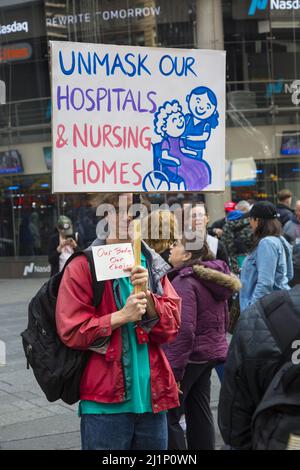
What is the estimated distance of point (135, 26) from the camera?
60.0 feet

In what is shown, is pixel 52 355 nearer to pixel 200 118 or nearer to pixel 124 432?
pixel 124 432

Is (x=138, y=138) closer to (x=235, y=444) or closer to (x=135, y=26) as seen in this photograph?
(x=235, y=444)

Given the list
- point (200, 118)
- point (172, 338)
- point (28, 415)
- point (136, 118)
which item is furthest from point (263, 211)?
point (28, 415)

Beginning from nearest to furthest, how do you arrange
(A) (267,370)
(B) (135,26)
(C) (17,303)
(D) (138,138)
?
(A) (267,370)
(D) (138,138)
(C) (17,303)
(B) (135,26)

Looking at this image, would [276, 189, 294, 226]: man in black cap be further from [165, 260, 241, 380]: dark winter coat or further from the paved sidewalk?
[165, 260, 241, 380]: dark winter coat

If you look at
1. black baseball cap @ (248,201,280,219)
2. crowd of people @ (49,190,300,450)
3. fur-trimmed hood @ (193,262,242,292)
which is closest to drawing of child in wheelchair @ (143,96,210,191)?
crowd of people @ (49,190,300,450)

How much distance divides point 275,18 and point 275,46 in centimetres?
69

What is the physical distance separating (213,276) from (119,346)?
1360 millimetres

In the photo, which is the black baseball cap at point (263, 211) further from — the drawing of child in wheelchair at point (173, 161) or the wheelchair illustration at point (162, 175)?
the wheelchair illustration at point (162, 175)

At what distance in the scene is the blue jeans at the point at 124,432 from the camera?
3.22 metres

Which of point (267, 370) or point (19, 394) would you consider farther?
point (19, 394)

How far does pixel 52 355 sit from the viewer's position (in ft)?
10.8

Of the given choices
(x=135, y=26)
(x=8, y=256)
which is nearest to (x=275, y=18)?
(x=135, y=26)
